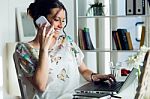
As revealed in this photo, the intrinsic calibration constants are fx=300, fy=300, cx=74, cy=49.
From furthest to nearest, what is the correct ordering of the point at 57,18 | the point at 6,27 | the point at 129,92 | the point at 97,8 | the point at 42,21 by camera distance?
the point at 97,8 → the point at 6,27 → the point at 57,18 → the point at 42,21 → the point at 129,92

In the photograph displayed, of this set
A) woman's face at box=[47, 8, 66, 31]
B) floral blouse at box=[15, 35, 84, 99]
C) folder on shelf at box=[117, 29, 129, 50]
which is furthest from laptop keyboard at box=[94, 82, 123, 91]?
folder on shelf at box=[117, 29, 129, 50]

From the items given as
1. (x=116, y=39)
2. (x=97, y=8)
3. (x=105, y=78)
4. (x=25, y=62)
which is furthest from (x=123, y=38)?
(x=25, y=62)

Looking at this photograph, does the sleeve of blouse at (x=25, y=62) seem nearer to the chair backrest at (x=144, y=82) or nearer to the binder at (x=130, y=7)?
the chair backrest at (x=144, y=82)

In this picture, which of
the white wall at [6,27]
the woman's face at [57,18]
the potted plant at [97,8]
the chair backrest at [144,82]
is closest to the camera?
the chair backrest at [144,82]

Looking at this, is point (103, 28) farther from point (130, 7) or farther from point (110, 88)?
point (110, 88)

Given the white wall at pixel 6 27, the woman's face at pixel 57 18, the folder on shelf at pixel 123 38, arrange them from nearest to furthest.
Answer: the woman's face at pixel 57 18 → the white wall at pixel 6 27 → the folder on shelf at pixel 123 38

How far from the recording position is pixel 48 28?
5.79ft

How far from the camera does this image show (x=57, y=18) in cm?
187

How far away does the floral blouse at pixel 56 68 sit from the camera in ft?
5.64

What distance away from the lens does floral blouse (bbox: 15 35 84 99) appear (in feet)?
5.64

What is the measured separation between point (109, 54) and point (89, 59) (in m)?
0.26

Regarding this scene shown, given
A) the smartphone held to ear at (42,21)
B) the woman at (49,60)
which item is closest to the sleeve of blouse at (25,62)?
the woman at (49,60)

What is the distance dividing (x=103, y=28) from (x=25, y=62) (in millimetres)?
2124

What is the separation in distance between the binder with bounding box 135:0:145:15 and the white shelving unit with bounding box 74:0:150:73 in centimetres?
17
